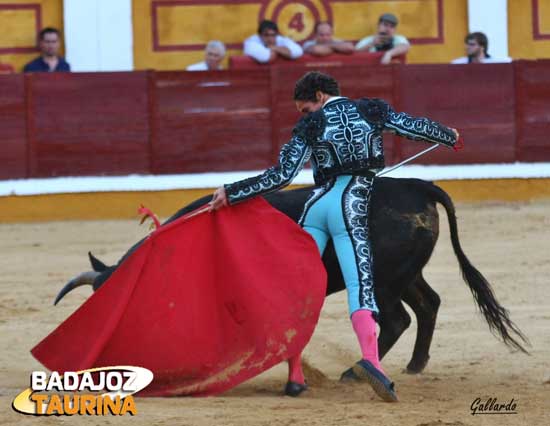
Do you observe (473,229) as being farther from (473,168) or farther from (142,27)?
(142,27)

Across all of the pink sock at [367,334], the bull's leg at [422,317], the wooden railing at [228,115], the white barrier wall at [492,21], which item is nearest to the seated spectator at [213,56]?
the wooden railing at [228,115]

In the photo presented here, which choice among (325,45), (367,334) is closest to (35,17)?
(325,45)

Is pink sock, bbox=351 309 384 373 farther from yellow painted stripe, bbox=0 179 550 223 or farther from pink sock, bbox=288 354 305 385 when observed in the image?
yellow painted stripe, bbox=0 179 550 223

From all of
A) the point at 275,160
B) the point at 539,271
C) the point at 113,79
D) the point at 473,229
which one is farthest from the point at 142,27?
the point at 539,271

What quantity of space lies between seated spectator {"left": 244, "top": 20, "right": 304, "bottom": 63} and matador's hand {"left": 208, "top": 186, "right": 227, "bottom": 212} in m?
5.38

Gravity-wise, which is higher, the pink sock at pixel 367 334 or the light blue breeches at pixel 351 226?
the light blue breeches at pixel 351 226

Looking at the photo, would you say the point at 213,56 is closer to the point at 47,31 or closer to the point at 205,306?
the point at 47,31

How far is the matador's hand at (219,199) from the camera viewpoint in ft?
15.2

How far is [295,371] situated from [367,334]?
35 centimetres

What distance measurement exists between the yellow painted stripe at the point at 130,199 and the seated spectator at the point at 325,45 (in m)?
1.24

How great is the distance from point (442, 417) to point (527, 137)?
6163mm

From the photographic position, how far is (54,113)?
9703 mm

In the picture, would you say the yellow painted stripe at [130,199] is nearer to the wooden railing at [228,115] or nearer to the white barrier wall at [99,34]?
the wooden railing at [228,115]

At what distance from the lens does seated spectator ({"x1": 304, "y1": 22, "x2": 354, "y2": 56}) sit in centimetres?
1003
